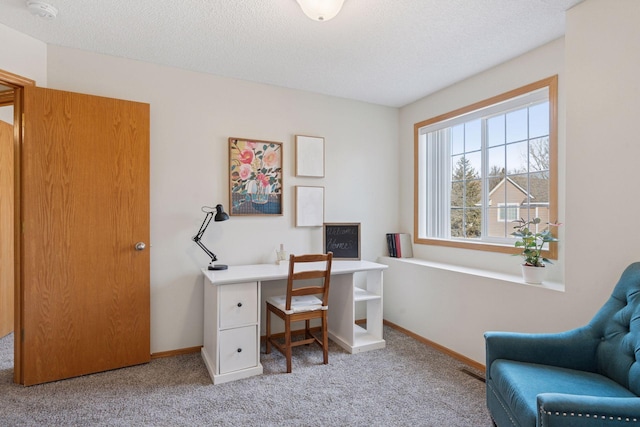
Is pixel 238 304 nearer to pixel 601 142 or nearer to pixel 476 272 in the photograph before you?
pixel 476 272

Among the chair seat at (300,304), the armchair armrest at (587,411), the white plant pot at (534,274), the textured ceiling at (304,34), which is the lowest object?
the chair seat at (300,304)

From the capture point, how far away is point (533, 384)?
153 cm

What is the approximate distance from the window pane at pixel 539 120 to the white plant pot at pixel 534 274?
102 cm

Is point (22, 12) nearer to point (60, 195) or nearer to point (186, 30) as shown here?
point (186, 30)

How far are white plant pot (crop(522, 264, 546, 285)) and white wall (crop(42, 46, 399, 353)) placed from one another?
1786 mm

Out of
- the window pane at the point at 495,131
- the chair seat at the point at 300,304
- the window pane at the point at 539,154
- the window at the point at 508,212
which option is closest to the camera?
the window pane at the point at 539,154

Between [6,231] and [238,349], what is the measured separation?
2.74 meters

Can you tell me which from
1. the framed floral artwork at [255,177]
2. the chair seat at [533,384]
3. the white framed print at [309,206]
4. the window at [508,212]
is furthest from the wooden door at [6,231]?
the window at [508,212]

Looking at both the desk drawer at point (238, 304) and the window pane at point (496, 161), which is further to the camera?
the window pane at point (496, 161)

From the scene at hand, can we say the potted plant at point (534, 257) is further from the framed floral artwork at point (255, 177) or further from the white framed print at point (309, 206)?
the framed floral artwork at point (255, 177)

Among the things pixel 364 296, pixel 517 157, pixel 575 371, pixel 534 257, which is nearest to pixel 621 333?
pixel 575 371

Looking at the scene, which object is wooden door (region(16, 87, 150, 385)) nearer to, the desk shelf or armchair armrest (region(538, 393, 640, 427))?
the desk shelf

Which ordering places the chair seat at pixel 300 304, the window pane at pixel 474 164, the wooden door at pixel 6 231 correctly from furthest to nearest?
the wooden door at pixel 6 231
the window pane at pixel 474 164
the chair seat at pixel 300 304

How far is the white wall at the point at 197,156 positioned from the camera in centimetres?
279
